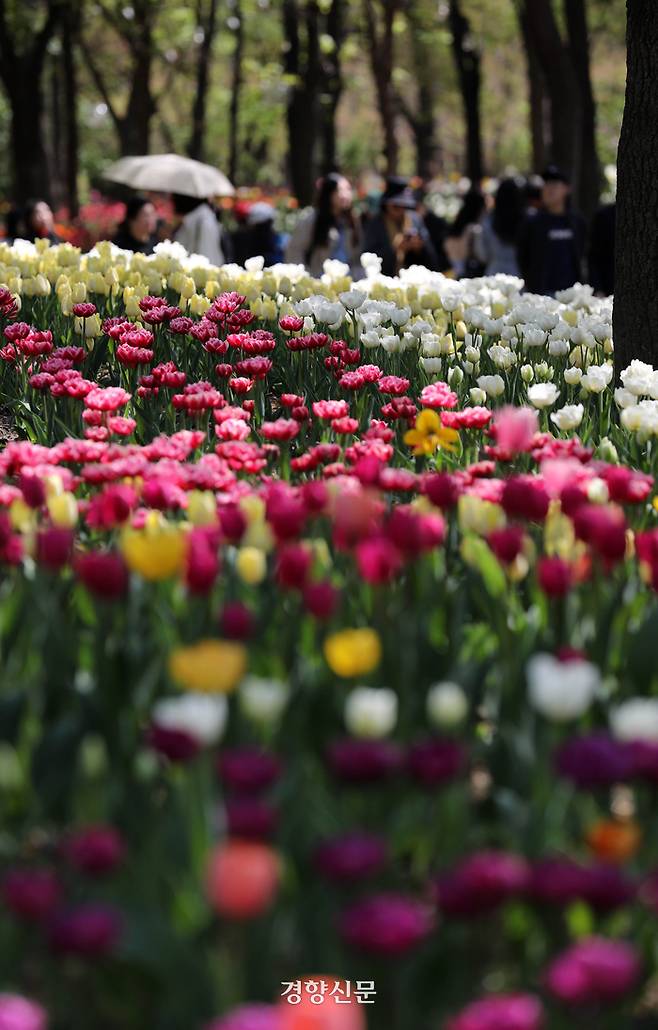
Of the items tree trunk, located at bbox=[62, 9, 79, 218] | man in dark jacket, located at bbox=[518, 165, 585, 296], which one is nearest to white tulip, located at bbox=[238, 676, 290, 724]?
man in dark jacket, located at bbox=[518, 165, 585, 296]

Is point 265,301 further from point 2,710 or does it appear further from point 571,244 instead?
point 2,710

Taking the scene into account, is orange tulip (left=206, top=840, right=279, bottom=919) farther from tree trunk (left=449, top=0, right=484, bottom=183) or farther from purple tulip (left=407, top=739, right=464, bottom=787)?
tree trunk (left=449, top=0, right=484, bottom=183)

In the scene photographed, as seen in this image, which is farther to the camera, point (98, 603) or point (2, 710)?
point (98, 603)

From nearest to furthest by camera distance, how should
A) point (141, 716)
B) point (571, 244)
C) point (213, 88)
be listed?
point (141, 716) < point (571, 244) < point (213, 88)

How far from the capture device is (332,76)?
26.2 meters

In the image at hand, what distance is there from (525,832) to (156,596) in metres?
1.17

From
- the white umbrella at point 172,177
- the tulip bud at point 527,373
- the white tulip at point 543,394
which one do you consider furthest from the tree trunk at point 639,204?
the white umbrella at point 172,177

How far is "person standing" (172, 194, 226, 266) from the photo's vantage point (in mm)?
10836

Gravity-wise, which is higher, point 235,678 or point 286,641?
point 235,678

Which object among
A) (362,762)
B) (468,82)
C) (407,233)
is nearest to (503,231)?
(407,233)

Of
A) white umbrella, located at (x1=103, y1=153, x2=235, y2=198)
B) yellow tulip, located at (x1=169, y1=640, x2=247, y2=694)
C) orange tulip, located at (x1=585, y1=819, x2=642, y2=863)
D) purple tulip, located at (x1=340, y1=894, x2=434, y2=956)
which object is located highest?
white umbrella, located at (x1=103, y1=153, x2=235, y2=198)

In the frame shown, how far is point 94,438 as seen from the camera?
15.0ft

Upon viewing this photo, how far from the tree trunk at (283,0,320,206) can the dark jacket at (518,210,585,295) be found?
9.71 m

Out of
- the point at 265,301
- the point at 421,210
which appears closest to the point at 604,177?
the point at 421,210
